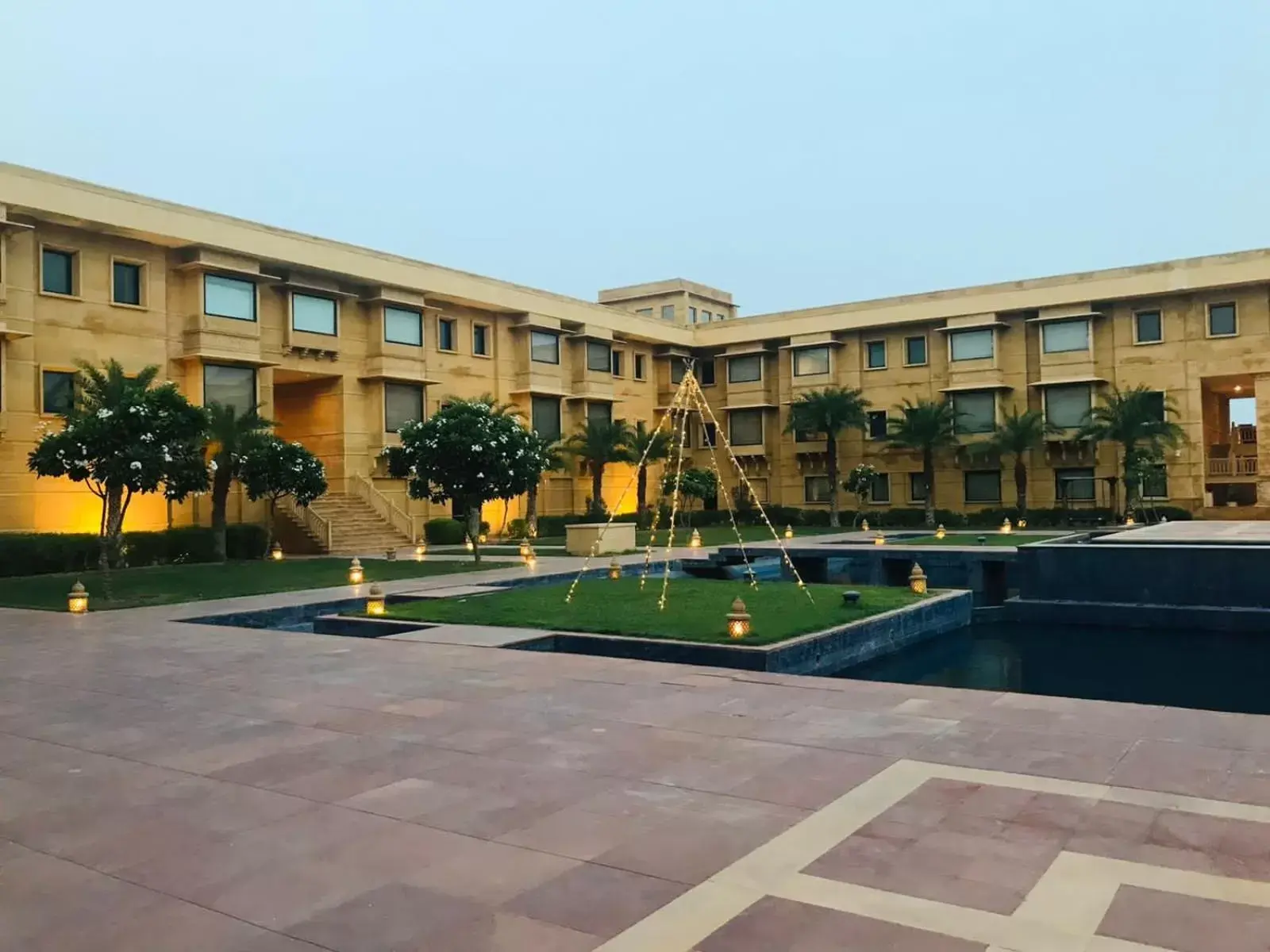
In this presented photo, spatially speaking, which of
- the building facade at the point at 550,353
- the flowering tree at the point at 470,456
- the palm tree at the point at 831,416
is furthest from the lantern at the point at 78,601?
the palm tree at the point at 831,416

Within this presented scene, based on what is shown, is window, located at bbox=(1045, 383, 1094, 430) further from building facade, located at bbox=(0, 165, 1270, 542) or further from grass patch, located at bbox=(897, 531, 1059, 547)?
grass patch, located at bbox=(897, 531, 1059, 547)

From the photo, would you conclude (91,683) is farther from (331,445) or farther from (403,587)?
(331,445)

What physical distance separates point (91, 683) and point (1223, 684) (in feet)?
44.3

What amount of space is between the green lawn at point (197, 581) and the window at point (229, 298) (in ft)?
28.6

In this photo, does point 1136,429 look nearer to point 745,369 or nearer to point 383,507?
point 745,369

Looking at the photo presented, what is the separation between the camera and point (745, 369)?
4938 cm

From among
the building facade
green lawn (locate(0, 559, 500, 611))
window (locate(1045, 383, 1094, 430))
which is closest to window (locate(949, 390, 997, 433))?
the building facade

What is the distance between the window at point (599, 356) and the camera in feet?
145

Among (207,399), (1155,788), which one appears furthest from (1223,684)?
(207,399)

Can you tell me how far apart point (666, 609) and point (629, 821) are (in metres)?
9.87

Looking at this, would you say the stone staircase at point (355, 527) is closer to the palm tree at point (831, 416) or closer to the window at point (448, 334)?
the window at point (448, 334)

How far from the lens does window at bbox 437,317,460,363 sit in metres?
38.7

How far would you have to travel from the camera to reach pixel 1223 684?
43.1 feet

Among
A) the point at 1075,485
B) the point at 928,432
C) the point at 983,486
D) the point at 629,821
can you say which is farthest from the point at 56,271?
the point at 1075,485
